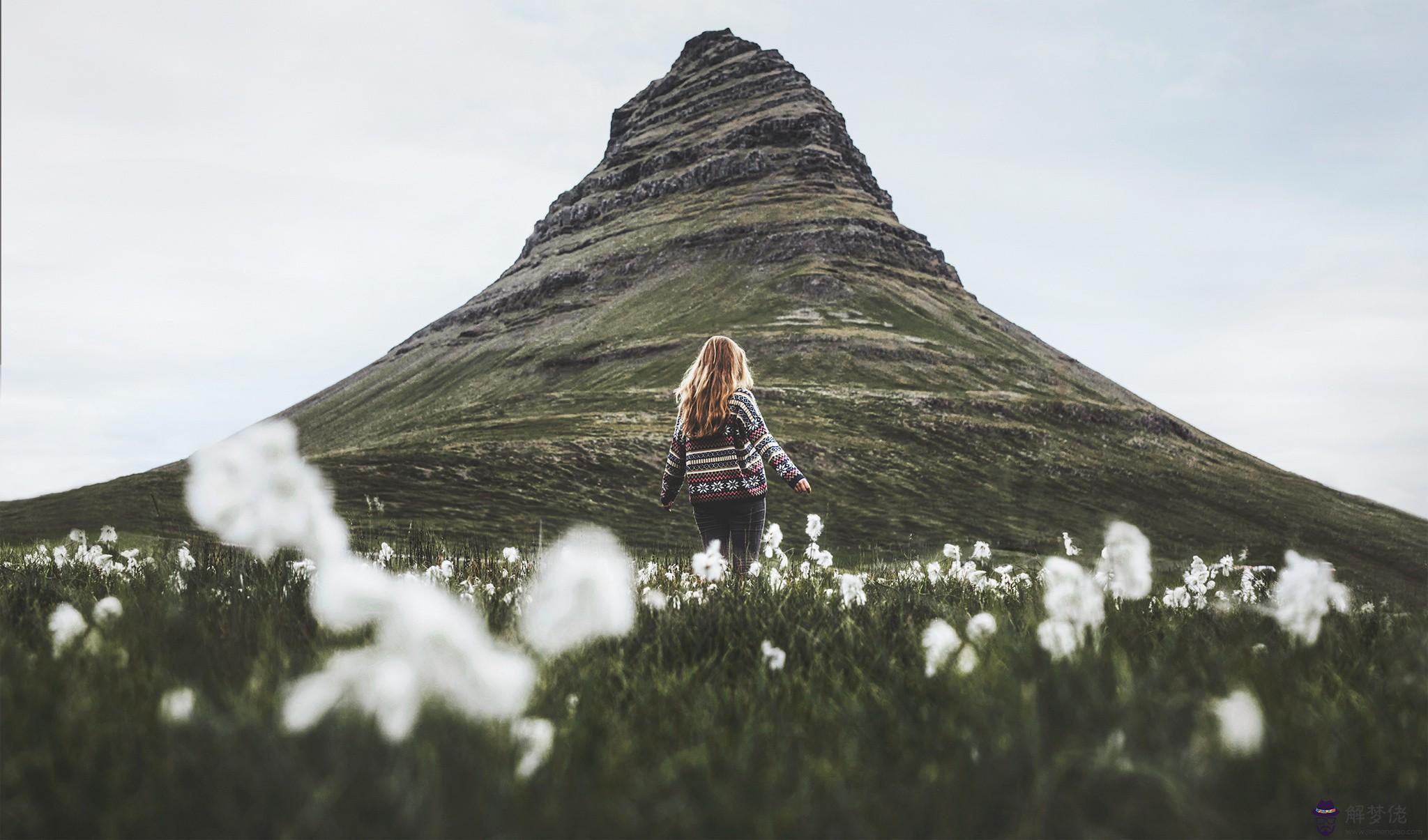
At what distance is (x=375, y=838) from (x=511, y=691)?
0.34 m

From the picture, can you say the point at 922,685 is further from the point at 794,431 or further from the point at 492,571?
the point at 794,431

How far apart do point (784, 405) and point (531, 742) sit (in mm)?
76593

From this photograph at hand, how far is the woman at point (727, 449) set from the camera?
29.2ft

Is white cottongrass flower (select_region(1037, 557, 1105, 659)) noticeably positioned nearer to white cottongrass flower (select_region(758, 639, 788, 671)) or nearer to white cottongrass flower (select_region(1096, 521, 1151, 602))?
white cottongrass flower (select_region(1096, 521, 1151, 602))

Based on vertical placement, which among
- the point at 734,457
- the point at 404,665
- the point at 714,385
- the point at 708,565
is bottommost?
the point at 708,565

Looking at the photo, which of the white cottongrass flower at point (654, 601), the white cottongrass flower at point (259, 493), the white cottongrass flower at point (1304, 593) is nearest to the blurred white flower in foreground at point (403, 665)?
the white cottongrass flower at point (259, 493)

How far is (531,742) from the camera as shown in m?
2.02

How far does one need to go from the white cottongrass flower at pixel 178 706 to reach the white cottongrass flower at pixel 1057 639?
2526 millimetres

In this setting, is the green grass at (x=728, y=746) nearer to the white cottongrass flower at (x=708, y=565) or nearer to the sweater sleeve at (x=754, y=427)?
the white cottongrass flower at (x=708, y=565)

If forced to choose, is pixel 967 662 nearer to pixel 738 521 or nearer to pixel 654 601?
pixel 654 601

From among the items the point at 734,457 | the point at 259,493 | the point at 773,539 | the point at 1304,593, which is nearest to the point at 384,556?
the point at 773,539

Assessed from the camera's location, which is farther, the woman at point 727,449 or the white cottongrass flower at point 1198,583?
the woman at point 727,449

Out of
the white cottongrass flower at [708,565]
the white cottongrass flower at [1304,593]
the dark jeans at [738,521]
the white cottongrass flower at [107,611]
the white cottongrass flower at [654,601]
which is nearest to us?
the white cottongrass flower at [107,611]

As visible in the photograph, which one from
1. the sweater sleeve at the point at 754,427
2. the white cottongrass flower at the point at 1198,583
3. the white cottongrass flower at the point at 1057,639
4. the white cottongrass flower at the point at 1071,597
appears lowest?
the white cottongrass flower at the point at 1198,583
